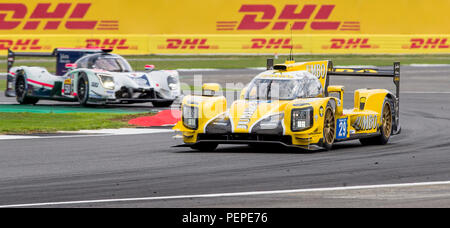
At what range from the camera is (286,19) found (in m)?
51.8

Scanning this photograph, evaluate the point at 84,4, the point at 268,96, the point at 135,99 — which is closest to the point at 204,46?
the point at 84,4

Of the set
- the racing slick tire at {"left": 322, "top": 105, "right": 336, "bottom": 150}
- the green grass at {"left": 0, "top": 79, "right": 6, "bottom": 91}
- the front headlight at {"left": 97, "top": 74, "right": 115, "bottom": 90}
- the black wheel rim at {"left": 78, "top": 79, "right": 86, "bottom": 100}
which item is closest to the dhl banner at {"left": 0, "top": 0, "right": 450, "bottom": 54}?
the green grass at {"left": 0, "top": 79, "right": 6, "bottom": 91}

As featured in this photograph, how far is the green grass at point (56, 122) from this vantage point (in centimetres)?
1709

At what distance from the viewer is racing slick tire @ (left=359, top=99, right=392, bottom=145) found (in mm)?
14773

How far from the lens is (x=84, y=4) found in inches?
1967

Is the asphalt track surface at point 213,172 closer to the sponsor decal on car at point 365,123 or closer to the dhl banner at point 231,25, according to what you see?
the sponsor decal on car at point 365,123

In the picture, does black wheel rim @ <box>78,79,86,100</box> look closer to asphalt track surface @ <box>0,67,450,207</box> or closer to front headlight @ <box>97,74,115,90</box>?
front headlight @ <box>97,74,115,90</box>

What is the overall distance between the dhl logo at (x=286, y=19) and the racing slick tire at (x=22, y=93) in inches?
1067

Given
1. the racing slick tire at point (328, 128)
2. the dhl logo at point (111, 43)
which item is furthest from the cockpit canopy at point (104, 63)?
the dhl logo at point (111, 43)

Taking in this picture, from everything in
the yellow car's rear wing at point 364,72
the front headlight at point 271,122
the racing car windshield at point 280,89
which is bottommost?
the front headlight at point 271,122

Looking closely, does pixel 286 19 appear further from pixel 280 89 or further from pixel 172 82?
pixel 280 89
